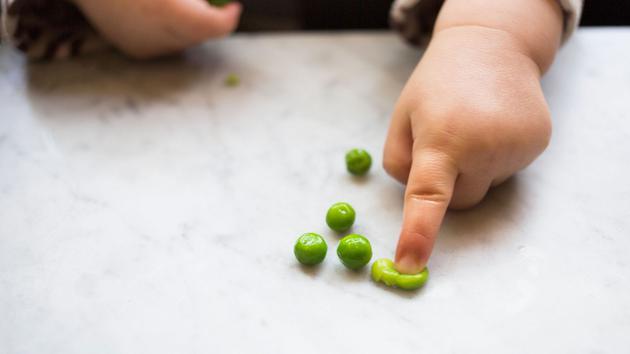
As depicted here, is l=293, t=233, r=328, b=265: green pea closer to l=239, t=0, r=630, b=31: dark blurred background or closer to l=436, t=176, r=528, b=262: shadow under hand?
l=436, t=176, r=528, b=262: shadow under hand

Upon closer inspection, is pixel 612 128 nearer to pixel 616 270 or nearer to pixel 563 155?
pixel 563 155

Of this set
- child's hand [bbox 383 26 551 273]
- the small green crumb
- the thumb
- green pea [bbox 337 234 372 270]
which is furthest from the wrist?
the small green crumb

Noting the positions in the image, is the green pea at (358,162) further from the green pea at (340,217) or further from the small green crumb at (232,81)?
the small green crumb at (232,81)

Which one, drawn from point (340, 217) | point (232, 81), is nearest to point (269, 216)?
point (340, 217)

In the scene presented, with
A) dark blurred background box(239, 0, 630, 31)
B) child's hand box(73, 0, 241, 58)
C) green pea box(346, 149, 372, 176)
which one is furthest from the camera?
dark blurred background box(239, 0, 630, 31)

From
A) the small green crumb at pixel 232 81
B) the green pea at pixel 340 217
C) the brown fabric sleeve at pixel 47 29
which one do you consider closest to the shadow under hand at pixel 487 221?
the green pea at pixel 340 217

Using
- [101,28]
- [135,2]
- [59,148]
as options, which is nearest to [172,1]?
[135,2]
